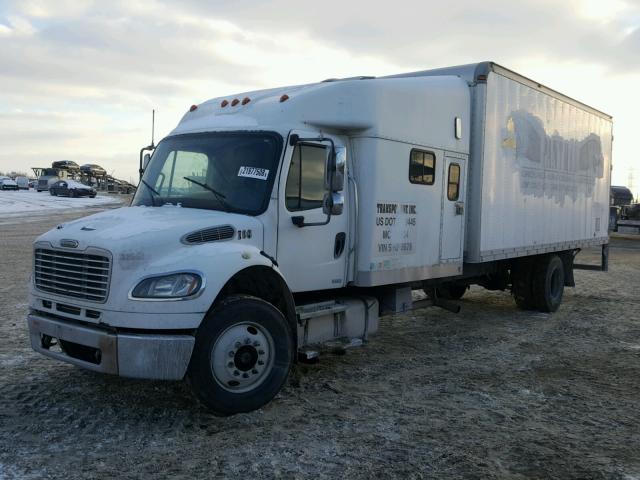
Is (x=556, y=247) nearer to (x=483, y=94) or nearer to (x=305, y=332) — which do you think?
(x=483, y=94)

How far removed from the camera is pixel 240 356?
16.4ft

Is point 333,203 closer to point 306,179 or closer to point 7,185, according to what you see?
point 306,179

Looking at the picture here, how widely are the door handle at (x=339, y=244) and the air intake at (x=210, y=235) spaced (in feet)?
4.43

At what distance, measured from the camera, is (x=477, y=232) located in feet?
26.4

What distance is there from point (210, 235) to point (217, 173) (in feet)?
2.84

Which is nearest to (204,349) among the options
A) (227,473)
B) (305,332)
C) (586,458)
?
(227,473)

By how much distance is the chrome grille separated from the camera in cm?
466

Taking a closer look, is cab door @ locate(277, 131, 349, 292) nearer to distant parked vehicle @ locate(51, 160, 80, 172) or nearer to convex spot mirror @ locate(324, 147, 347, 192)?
convex spot mirror @ locate(324, 147, 347, 192)

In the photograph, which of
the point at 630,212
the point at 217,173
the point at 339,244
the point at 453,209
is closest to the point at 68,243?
the point at 217,173

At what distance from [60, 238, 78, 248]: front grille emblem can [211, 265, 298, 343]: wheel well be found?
121 centimetres

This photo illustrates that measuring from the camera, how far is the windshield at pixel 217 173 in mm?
5477

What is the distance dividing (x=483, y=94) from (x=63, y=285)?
220 inches

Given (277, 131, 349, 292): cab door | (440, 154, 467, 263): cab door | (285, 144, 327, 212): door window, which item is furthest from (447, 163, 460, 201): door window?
(285, 144, 327, 212): door window

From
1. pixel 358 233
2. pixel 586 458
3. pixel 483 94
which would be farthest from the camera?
pixel 483 94
